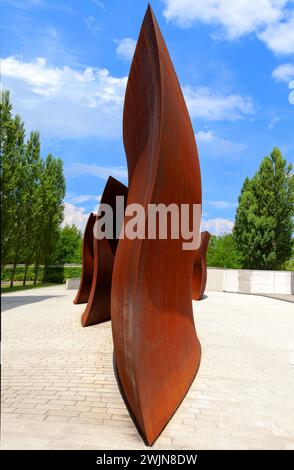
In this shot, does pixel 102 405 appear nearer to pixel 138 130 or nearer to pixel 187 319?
pixel 187 319

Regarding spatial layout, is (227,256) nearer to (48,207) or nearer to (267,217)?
(267,217)

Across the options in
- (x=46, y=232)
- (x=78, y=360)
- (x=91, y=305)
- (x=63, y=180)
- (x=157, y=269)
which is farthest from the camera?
(x=63, y=180)

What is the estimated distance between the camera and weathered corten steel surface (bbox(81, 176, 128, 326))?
29.6 feet

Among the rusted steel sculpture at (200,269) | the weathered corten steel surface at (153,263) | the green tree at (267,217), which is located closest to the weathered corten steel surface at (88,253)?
the rusted steel sculpture at (200,269)

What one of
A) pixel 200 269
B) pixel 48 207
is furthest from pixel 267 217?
pixel 48 207

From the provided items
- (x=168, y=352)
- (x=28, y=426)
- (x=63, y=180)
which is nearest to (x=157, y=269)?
(x=168, y=352)

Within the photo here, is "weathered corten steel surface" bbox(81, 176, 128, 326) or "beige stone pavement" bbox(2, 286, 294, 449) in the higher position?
"weathered corten steel surface" bbox(81, 176, 128, 326)

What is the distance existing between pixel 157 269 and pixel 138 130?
199cm

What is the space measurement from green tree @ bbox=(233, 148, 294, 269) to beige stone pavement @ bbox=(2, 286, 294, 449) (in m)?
20.6

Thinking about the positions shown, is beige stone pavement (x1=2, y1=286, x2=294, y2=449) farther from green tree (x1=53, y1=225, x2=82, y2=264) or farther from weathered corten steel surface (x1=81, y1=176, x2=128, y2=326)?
green tree (x1=53, y1=225, x2=82, y2=264)

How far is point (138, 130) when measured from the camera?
174 inches

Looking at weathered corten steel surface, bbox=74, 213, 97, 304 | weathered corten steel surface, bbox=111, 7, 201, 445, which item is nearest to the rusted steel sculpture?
weathered corten steel surface, bbox=74, 213, 97, 304

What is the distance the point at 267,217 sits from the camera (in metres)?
28.6

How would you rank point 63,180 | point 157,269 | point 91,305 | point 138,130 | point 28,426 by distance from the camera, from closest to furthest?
point 28,426 < point 157,269 < point 138,130 < point 91,305 < point 63,180
